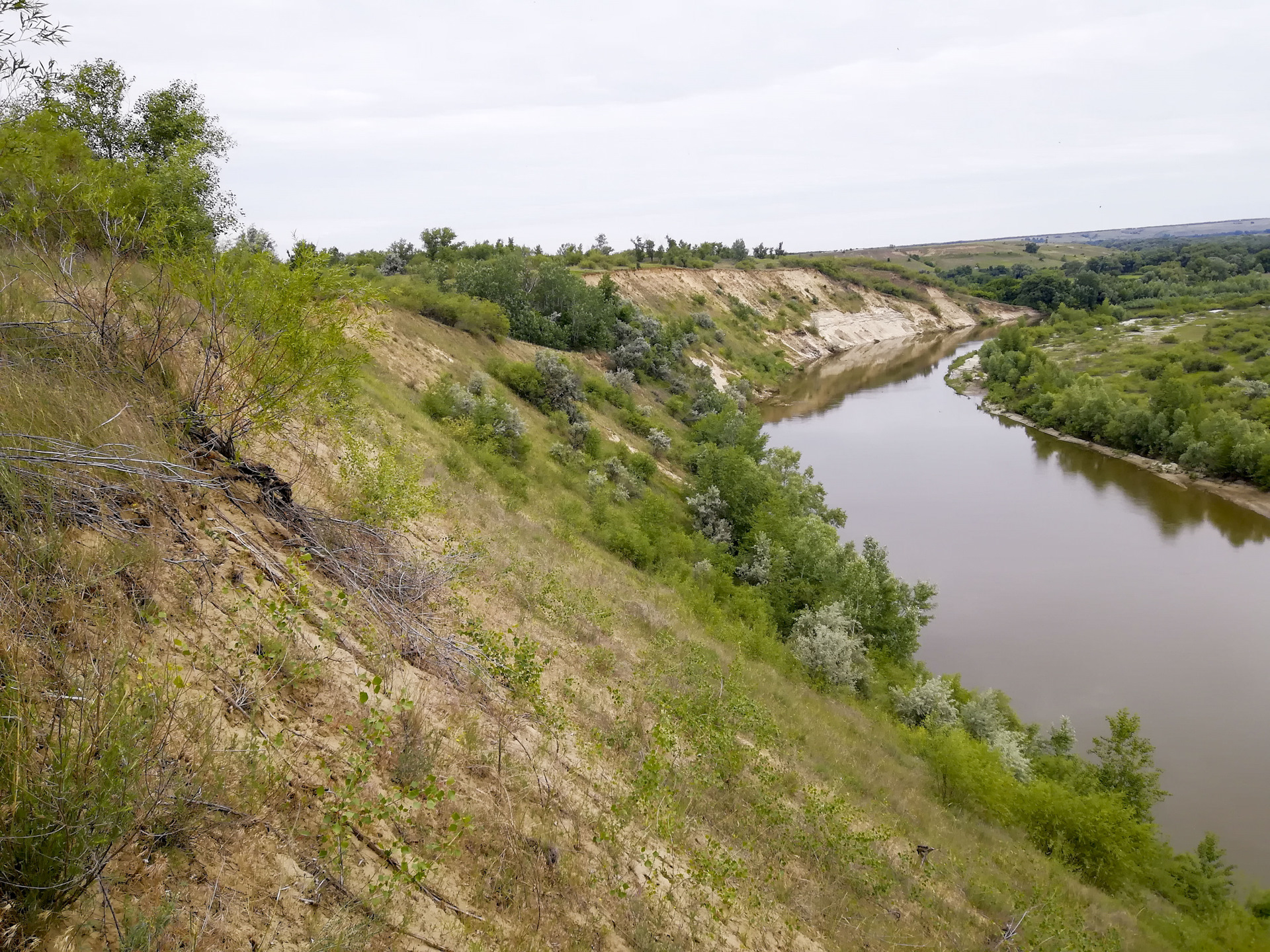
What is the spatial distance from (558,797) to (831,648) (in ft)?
32.0

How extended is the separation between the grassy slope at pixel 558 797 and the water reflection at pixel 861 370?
3405cm

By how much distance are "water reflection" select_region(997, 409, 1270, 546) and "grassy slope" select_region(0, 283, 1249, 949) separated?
23.7 m

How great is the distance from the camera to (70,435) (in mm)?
4043

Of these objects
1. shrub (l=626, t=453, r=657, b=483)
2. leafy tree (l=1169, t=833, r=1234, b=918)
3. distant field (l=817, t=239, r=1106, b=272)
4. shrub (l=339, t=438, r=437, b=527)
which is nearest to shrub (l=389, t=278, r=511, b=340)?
shrub (l=626, t=453, r=657, b=483)

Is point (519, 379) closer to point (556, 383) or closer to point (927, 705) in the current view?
point (556, 383)

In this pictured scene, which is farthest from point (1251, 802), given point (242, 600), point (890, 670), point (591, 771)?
point (242, 600)

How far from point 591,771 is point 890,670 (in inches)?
449

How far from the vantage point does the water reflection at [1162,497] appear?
26172 mm

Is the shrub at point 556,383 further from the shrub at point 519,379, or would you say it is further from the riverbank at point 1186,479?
the riverbank at point 1186,479

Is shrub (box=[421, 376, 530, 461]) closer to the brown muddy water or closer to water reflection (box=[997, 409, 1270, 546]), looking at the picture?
the brown muddy water

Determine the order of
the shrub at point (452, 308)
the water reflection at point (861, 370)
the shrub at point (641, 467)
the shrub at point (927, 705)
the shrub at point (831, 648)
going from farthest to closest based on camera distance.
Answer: the water reflection at point (861, 370) < the shrub at point (452, 308) < the shrub at point (641, 467) < the shrub at point (831, 648) < the shrub at point (927, 705)

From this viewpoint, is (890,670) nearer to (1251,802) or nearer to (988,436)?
(1251,802)

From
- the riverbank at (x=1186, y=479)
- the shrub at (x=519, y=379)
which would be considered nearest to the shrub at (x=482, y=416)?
the shrub at (x=519, y=379)

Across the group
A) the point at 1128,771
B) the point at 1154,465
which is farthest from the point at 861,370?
the point at 1128,771
